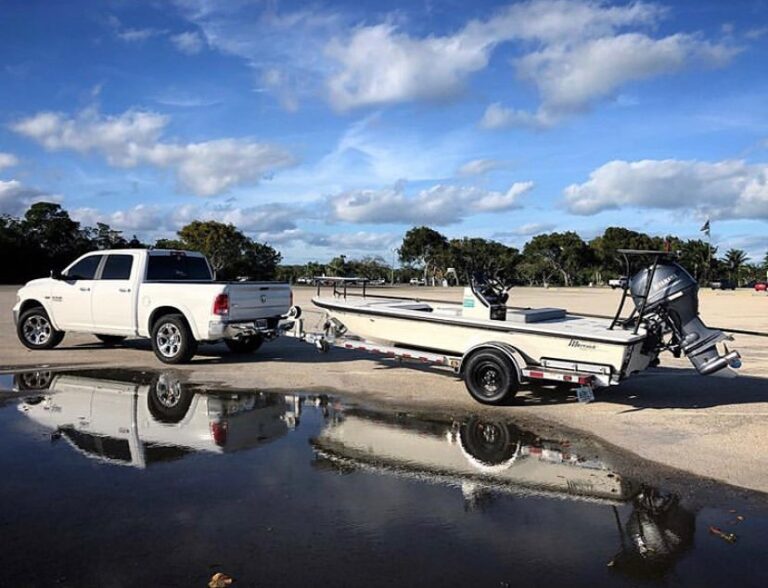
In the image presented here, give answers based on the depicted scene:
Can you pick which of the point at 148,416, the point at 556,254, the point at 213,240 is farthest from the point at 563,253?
the point at 148,416

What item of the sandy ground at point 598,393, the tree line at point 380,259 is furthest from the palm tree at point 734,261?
the sandy ground at point 598,393

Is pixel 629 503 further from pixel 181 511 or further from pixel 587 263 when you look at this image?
pixel 587 263

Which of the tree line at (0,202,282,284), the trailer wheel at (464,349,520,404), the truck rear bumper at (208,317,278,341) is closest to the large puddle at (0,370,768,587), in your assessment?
the trailer wheel at (464,349,520,404)

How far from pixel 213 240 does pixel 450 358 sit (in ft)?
196

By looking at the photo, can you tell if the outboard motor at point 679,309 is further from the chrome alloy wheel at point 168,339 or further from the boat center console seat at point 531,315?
the chrome alloy wheel at point 168,339

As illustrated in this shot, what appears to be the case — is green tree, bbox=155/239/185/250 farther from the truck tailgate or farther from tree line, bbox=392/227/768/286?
the truck tailgate

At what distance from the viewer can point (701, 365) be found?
8.48m

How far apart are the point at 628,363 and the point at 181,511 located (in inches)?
219

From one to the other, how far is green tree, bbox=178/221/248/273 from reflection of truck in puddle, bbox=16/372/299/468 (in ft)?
185

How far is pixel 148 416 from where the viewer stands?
773 centimetres

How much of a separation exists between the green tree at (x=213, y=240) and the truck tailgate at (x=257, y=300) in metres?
53.6

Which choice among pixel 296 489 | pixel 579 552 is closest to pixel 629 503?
pixel 579 552

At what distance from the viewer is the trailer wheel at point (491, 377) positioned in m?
8.54

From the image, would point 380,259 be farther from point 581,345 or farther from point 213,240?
point 581,345
